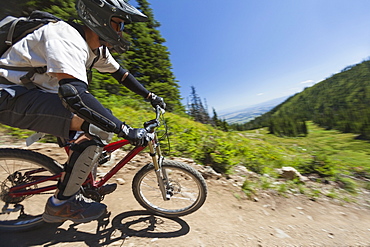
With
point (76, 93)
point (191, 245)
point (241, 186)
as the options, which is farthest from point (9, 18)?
point (241, 186)

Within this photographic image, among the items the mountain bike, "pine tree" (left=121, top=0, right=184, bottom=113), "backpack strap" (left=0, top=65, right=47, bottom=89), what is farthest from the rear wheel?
"pine tree" (left=121, top=0, right=184, bottom=113)

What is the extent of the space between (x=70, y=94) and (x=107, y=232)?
187 centimetres

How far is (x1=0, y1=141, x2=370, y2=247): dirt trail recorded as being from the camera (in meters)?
2.38

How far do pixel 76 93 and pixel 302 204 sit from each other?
15.0ft

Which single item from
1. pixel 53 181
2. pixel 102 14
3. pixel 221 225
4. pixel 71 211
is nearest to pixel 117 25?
pixel 102 14

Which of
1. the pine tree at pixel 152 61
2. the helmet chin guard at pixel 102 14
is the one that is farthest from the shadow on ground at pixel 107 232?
the pine tree at pixel 152 61

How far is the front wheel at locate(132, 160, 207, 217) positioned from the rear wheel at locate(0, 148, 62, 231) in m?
1.07

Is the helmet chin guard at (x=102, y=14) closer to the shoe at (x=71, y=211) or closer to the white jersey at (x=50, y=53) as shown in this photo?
the white jersey at (x=50, y=53)

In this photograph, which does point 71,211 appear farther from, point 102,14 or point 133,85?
point 102,14

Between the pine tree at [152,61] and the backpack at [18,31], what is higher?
the pine tree at [152,61]

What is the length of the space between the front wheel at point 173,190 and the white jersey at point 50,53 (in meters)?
1.56

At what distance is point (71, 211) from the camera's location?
6.80ft

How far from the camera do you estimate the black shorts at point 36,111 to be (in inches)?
69.2

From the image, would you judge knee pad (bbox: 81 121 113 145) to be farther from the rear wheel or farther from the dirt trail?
the dirt trail
